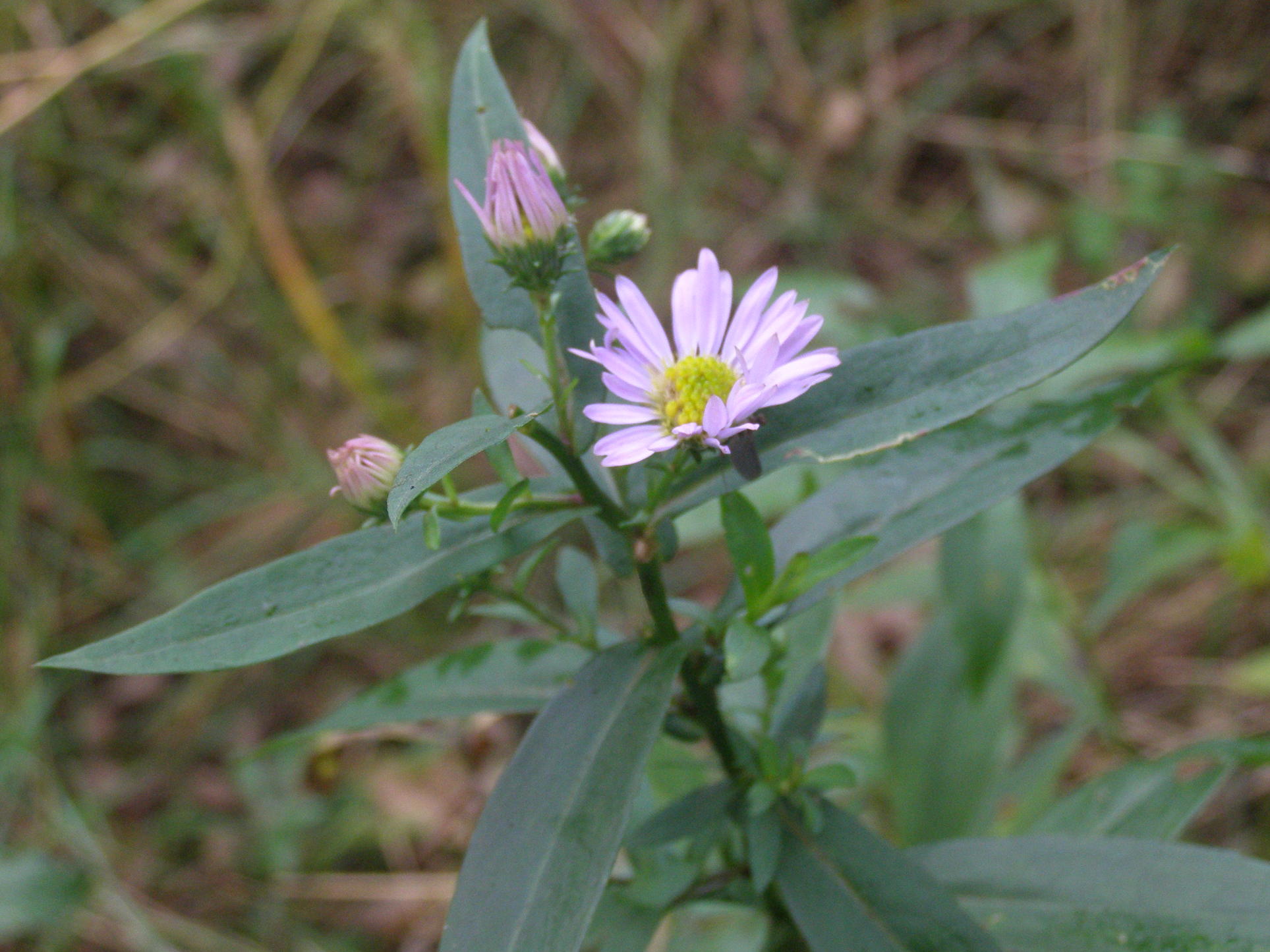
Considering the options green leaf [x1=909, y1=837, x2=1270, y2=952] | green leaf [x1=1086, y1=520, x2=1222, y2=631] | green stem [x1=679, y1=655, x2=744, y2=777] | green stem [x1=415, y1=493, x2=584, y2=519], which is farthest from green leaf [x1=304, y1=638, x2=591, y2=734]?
green leaf [x1=1086, y1=520, x2=1222, y2=631]

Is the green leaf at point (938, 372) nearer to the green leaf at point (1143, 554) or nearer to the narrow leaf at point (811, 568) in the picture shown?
the narrow leaf at point (811, 568)

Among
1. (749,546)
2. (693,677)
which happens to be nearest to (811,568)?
(749,546)

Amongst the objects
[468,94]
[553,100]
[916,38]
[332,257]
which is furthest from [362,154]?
[468,94]

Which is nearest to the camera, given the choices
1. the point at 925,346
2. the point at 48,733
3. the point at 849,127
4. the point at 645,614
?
the point at 925,346

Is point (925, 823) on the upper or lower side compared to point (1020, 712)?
lower

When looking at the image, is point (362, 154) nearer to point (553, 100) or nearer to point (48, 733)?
point (553, 100)

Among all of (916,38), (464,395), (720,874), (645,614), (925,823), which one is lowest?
(720,874)
